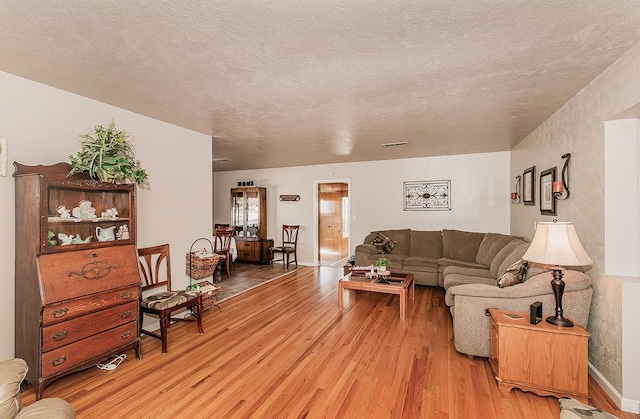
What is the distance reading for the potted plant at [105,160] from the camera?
8.16 ft

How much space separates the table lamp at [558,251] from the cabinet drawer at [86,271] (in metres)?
3.39

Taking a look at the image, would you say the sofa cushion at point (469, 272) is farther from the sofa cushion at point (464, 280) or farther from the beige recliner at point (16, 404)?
the beige recliner at point (16, 404)

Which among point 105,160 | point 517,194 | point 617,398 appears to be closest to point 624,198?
point 617,398

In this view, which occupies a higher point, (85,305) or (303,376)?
(85,305)

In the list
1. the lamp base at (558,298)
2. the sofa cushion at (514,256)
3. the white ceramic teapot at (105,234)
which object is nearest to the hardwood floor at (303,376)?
the lamp base at (558,298)

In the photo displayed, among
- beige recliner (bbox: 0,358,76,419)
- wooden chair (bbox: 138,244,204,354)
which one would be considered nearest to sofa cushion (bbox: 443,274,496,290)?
wooden chair (bbox: 138,244,204,354)

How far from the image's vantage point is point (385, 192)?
6.53 m

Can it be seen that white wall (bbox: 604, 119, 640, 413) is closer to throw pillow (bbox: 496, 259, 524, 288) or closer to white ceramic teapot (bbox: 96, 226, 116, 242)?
throw pillow (bbox: 496, 259, 524, 288)

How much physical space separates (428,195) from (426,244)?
108 cm

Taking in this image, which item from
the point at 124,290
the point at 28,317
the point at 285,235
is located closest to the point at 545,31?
the point at 124,290

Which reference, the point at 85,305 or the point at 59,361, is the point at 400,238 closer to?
the point at 85,305

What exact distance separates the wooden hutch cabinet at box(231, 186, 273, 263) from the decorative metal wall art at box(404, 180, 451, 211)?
343 cm

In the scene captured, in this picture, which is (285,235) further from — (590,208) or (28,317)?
(590,208)

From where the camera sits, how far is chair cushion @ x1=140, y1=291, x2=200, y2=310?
2.93 metres
